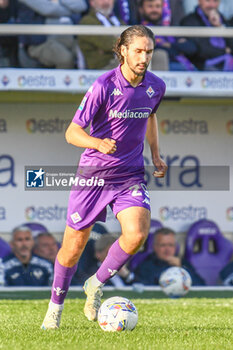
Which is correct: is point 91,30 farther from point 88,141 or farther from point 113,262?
point 88,141

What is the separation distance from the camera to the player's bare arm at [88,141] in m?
5.24

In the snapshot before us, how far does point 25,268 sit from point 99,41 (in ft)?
10.9

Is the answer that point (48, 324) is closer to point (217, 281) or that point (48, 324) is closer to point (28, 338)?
point (28, 338)

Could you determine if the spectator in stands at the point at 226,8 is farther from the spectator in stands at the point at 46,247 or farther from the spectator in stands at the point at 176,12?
the spectator in stands at the point at 46,247

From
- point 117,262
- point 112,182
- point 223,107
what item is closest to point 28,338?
point 117,262

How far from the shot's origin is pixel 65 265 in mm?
5879

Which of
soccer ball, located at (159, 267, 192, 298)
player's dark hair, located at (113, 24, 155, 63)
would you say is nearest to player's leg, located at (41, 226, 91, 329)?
player's dark hair, located at (113, 24, 155, 63)

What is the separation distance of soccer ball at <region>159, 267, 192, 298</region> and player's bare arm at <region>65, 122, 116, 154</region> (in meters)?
4.58

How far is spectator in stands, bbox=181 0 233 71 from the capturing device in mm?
11977

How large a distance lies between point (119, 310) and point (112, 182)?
875 mm

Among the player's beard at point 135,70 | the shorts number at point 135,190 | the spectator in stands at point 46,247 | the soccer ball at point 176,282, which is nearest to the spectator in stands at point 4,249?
the spectator in stands at point 46,247

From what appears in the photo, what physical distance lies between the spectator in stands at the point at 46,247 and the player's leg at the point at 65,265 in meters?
6.02

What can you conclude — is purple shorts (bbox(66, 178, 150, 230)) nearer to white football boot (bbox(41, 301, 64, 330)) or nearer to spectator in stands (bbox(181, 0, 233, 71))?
white football boot (bbox(41, 301, 64, 330))

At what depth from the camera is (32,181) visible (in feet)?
22.0
